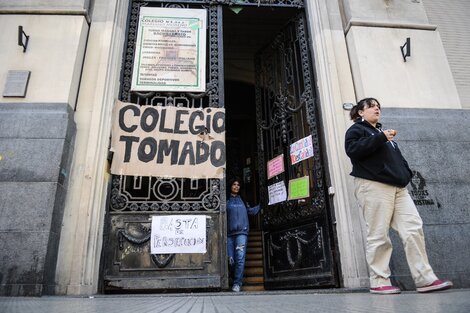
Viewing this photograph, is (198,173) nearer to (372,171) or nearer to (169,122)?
(169,122)

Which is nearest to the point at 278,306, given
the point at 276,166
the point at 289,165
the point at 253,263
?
the point at 289,165

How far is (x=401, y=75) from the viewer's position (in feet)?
17.7

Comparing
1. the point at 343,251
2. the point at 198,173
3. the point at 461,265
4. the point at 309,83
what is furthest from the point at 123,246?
the point at 461,265

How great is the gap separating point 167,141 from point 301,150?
2147 mm

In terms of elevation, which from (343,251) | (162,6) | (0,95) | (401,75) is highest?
(162,6)

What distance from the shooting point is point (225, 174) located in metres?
4.99

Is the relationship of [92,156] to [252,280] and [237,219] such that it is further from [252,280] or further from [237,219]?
[252,280]

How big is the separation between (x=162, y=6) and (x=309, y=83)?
2.94 meters

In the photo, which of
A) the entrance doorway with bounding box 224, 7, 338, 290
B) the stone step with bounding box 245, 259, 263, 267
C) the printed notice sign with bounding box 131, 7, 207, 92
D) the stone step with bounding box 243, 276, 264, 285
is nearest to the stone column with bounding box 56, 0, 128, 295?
the printed notice sign with bounding box 131, 7, 207, 92

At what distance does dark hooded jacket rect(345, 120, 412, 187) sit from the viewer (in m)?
3.51

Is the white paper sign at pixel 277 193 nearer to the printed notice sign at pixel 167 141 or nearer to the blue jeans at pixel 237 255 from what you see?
the blue jeans at pixel 237 255

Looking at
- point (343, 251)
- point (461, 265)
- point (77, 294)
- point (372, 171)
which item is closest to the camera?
point (372, 171)

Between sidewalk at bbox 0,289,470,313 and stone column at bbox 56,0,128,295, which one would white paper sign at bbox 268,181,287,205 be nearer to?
stone column at bbox 56,0,128,295

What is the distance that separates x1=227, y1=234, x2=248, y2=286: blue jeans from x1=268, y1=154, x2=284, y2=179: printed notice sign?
4.00 ft
